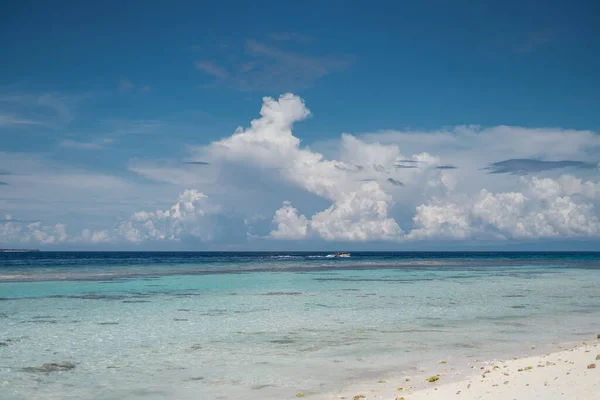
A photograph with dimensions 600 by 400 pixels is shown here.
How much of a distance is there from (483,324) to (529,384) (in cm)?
1212

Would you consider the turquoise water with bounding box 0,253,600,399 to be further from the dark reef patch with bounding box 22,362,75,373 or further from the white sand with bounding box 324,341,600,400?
the white sand with bounding box 324,341,600,400

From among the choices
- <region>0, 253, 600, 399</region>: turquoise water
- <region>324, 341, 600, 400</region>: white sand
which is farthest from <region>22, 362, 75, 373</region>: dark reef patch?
<region>324, 341, 600, 400</region>: white sand

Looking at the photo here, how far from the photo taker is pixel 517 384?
11797mm

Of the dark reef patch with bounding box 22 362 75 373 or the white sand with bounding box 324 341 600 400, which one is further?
the dark reef patch with bounding box 22 362 75 373

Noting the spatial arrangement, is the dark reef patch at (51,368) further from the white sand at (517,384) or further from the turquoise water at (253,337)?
the white sand at (517,384)

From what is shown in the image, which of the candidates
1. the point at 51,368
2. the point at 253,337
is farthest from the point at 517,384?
the point at 51,368

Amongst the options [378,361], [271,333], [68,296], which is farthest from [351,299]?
[68,296]

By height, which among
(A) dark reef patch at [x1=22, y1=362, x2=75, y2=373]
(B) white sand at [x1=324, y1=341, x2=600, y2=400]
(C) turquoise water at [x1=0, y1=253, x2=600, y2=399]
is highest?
(B) white sand at [x1=324, y1=341, x2=600, y2=400]

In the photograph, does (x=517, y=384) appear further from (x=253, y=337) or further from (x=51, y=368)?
(x=51, y=368)

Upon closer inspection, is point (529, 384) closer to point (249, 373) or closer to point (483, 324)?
point (249, 373)

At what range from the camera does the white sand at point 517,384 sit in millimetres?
10742

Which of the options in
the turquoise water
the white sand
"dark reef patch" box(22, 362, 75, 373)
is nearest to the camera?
the white sand

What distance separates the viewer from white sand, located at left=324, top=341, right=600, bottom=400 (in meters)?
10.7

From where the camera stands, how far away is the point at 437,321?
2409 cm
